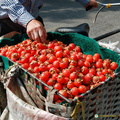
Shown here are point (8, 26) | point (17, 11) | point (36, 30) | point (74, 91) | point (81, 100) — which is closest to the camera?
point (81, 100)

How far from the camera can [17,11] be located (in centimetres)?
200

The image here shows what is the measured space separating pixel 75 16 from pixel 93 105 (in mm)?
6001

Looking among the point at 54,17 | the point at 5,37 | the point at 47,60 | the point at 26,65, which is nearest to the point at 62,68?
the point at 47,60

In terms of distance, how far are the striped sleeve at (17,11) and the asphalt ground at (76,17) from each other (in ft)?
12.0

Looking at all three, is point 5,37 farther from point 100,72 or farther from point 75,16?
point 75,16

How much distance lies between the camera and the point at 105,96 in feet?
4.67

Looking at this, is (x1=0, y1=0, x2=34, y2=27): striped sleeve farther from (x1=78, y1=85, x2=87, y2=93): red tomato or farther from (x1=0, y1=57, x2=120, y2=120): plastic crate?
(x1=78, y1=85, x2=87, y2=93): red tomato

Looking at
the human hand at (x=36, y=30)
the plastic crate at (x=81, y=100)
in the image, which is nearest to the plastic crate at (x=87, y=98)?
the plastic crate at (x=81, y=100)

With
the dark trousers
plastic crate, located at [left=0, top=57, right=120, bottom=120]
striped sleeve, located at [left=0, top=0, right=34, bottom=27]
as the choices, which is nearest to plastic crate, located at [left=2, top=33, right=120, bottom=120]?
plastic crate, located at [left=0, top=57, right=120, bottom=120]

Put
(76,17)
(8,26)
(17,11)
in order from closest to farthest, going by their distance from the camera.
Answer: (17,11)
(8,26)
(76,17)

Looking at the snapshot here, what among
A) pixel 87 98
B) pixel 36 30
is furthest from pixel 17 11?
pixel 87 98

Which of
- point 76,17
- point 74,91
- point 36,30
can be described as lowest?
point 76,17

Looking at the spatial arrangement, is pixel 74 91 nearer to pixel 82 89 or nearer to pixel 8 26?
pixel 82 89

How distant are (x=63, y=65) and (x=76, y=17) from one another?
5552 millimetres
